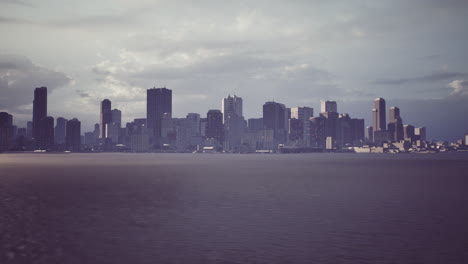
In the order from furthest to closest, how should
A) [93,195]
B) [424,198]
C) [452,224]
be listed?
[93,195] → [424,198] → [452,224]

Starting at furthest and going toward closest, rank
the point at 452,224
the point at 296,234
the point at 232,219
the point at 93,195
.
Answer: the point at 93,195 < the point at 232,219 < the point at 452,224 < the point at 296,234

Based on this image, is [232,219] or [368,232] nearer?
[368,232]

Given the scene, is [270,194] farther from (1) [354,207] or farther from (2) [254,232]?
(2) [254,232]

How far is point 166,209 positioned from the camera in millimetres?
60594

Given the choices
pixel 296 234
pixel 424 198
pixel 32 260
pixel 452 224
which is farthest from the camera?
pixel 424 198

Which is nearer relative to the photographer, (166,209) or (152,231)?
(152,231)

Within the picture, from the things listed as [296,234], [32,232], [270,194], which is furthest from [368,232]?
[270,194]

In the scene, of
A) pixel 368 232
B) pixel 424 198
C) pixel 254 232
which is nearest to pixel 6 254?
pixel 254 232

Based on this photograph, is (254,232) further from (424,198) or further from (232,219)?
(424,198)

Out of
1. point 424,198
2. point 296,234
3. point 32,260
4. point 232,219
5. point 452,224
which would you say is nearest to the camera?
point 32,260

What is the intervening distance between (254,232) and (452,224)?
21872 mm

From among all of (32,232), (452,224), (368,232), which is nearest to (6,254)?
(32,232)

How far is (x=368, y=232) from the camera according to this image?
43062 mm

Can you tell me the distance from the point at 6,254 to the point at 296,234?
82.1 ft
